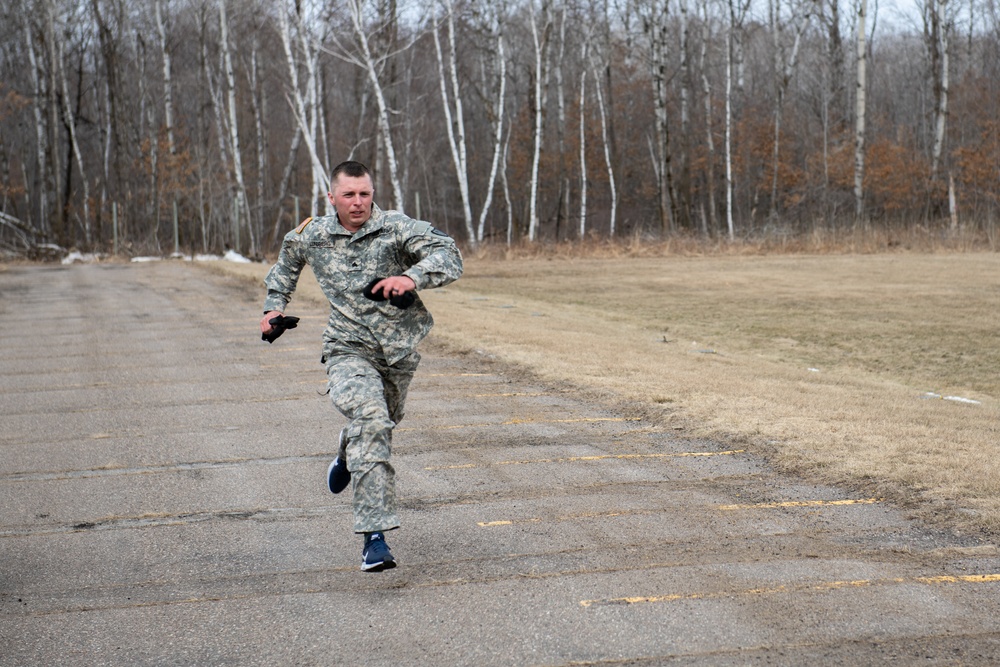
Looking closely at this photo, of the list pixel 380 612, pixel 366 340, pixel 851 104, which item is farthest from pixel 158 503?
pixel 851 104

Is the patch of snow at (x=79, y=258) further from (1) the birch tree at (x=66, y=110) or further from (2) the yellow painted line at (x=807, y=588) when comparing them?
(2) the yellow painted line at (x=807, y=588)

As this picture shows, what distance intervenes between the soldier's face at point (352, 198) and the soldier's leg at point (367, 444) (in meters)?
0.68

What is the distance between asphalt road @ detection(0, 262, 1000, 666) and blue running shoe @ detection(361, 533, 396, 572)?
0.20 feet

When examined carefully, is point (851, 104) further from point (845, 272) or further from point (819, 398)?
point (819, 398)

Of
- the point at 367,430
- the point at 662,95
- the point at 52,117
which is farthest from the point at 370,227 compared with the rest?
the point at 52,117

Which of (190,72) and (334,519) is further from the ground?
(190,72)

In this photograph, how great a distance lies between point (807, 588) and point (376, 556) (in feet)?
5.91

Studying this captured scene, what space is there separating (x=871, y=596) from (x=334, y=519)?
8.86 feet

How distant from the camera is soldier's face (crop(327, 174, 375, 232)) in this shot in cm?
520

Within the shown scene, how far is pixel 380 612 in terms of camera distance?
4.43m

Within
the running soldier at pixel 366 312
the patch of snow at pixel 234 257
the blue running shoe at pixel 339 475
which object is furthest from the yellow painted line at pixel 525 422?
the patch of snow at pixel 234 257

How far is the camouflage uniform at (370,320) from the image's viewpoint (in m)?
5.02

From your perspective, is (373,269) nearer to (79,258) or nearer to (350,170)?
(350,170)

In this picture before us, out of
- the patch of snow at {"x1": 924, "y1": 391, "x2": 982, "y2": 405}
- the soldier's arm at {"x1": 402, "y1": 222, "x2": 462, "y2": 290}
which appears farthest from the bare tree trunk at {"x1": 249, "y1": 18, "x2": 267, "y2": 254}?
the soldier's arm at {"x1": 402, "y1": 222, "x2": 462, "y2": 290}
